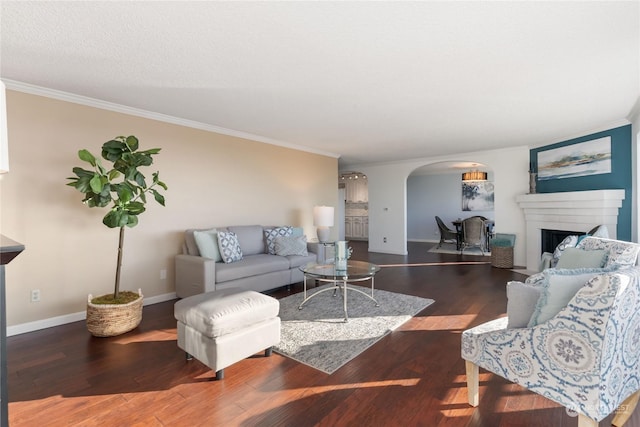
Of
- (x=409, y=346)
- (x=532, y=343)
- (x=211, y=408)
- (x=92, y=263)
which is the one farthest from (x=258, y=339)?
(x=92, y=263)

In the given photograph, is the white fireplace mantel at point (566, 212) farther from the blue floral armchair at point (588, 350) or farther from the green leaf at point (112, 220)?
the green leaf at point (112, 220)

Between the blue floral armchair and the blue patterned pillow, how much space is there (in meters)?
3.05

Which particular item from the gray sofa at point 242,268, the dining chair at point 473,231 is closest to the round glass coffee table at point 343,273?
the gray sofa at point 242,268

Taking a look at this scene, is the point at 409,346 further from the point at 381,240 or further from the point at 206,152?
the point at 381,240

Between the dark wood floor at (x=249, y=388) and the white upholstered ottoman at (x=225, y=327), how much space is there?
0.45ft

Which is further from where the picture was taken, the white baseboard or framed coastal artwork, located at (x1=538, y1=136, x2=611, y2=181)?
framed coastal artwork, located at (x1=538, y1=136, x2=611, y2=181)

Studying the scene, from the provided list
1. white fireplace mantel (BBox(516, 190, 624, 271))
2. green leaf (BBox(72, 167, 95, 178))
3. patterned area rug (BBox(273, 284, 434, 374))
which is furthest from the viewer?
white fireplace mantel (BBox(516, 190, 624, 271))

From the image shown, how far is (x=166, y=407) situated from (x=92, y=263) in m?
2.23

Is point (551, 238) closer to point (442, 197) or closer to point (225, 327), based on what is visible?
point (442, 197)

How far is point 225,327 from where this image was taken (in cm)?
208

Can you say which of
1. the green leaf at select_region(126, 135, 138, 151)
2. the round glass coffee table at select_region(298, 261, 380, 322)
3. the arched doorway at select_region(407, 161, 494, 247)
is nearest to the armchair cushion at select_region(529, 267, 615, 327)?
the round glass coffee table at select_region(298, 261, 380, 322)

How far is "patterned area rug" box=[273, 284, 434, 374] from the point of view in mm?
2420

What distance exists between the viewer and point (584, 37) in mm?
2025

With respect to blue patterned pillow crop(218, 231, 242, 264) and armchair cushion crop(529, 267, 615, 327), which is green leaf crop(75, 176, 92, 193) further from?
armchair cushion crop(529, 267, 615, 327)
